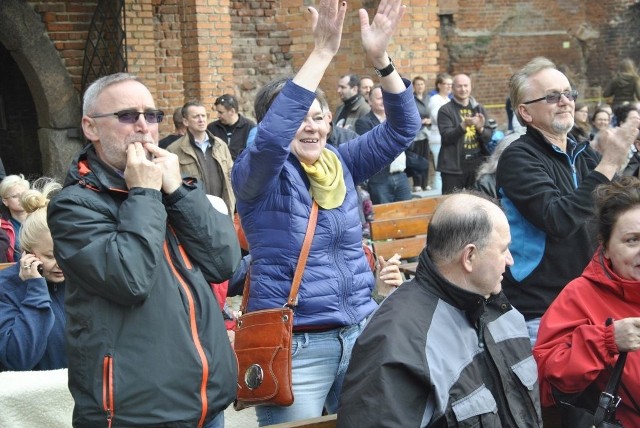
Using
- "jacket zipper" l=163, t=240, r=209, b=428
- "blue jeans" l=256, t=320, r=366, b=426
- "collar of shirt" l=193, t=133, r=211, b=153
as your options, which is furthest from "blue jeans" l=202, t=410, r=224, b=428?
"collar of shirt" l=193, t=133, r=211, b=153

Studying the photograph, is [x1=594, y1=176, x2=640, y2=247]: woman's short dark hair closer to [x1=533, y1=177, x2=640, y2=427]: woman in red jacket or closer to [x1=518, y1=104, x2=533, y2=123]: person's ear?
[x1=533, y1=177, x2=640, y2=427]: woman in red jacket

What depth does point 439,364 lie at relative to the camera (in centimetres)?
285

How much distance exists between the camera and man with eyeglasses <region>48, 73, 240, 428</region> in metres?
2.83

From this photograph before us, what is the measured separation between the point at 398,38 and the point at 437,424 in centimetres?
984

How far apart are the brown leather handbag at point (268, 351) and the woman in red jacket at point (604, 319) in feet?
2.92

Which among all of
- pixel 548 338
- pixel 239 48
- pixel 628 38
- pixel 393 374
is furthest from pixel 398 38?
pixel 628 38

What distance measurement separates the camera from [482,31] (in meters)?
21.1

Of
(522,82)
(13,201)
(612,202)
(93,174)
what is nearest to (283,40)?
(13,201)

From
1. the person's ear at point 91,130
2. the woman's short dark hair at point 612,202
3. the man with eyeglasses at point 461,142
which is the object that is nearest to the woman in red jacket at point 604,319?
the woman's short dark hair at point 612,202

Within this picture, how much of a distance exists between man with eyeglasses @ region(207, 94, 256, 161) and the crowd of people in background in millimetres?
6458

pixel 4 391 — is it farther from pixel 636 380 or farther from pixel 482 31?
pixel 482 31

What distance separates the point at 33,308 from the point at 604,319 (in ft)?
7.15

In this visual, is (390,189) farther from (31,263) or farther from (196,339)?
(196,339)

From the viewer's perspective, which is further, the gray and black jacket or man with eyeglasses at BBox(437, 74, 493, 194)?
man with eyeglasses at BBox(437, 74, 493, 194)
